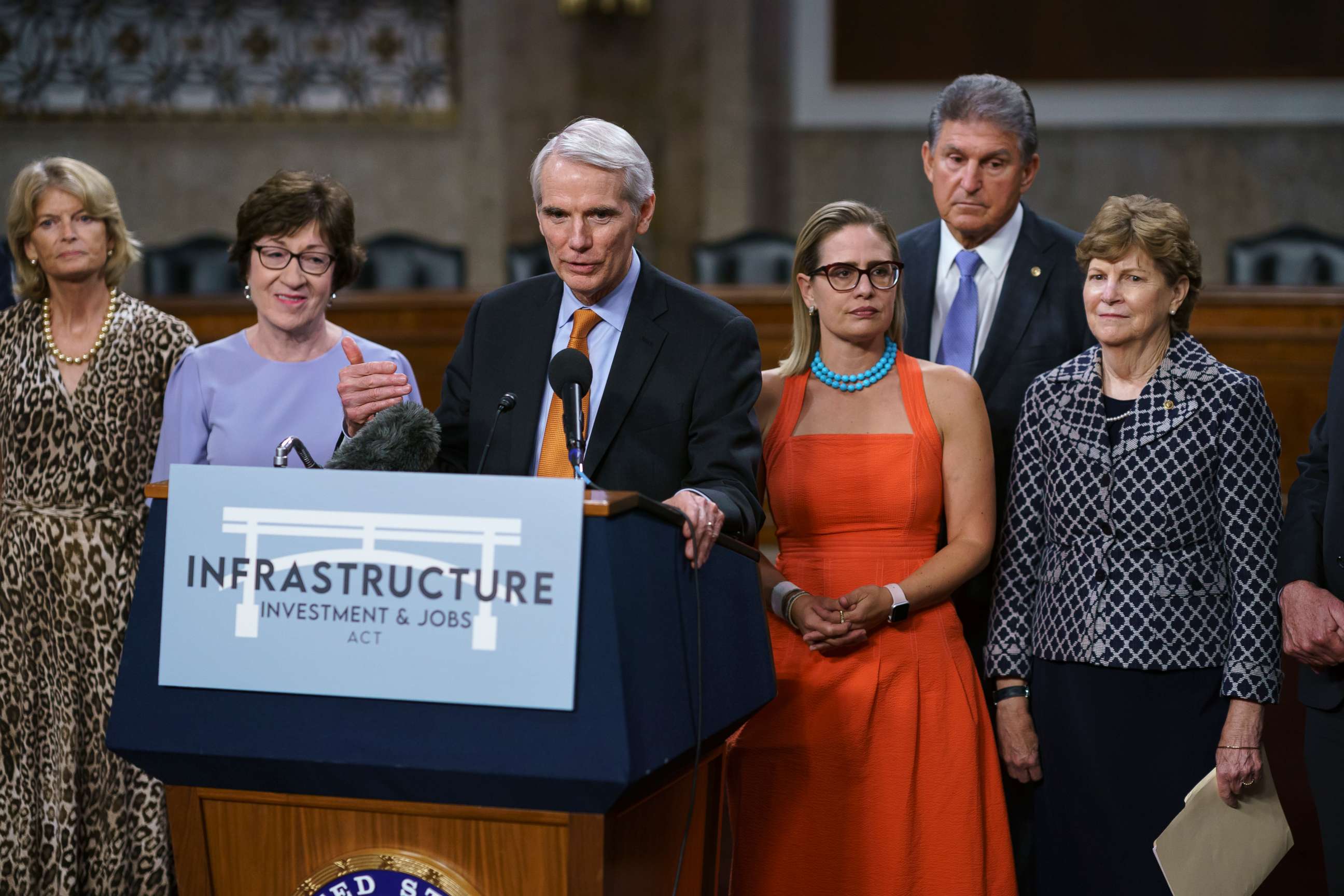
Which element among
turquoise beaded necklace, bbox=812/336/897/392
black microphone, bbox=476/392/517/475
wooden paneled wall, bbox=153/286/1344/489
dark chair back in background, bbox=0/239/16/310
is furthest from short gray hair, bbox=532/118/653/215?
wooden paneled wall, bbox=153/286/1344/489

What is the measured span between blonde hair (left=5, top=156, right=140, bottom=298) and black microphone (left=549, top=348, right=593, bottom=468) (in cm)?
153

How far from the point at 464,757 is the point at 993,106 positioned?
192 cm

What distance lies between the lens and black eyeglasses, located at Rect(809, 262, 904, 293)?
2492mm

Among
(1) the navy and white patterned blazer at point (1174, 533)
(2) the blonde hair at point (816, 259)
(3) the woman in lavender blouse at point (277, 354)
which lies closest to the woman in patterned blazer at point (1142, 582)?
(1) the navy and white patterned blazer at point (1174, 533)

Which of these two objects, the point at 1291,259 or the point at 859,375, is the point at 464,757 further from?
the point at 1291,259

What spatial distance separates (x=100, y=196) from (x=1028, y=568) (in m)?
2.13

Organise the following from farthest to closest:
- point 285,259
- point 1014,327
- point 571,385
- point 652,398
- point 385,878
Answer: point 1014,327 → point 285,259 → point 652,398 → point 571,385 → point 385,878

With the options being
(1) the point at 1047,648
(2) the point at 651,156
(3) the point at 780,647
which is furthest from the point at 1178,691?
(2) the point at 651,156

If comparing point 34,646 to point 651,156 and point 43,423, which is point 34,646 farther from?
point 651,156

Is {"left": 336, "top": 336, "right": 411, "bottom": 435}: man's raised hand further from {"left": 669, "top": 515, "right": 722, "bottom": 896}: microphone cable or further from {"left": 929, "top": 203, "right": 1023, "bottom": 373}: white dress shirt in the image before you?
{"left": 929, "top": 203, "right": 1023, "bottom": 373}: white dress shirt

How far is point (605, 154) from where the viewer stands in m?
2.07

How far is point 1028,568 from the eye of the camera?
2.50 m

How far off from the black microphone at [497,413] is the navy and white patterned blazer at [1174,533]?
99cm

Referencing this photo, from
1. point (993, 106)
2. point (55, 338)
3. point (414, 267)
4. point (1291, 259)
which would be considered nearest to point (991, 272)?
point (993, 106)
